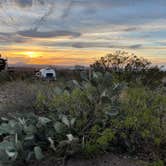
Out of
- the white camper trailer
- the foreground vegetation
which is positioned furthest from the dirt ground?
the white camper trailer

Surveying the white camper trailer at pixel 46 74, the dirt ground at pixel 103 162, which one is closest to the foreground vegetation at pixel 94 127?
the dirt ground at pixel 103 162

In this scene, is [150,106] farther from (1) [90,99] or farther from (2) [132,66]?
(2) [132,66]

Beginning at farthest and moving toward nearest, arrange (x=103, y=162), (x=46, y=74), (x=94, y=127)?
(x=46, y=74)
(x=94, y=127)
(x=103, y=162)

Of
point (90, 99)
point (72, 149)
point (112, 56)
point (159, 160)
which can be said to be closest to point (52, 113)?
point (90, 99)

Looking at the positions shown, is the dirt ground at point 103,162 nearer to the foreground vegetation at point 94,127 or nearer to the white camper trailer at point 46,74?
the foreground vegetation at point 94,127

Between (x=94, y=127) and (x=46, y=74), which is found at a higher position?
(x=94, y=127)

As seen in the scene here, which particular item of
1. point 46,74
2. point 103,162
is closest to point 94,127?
point 103,162

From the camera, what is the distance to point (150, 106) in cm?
846

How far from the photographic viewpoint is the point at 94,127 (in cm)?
770

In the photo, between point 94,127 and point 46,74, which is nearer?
point 94,127

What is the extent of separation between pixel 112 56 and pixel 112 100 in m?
8.13

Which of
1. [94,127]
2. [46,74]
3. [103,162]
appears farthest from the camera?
[46,74]

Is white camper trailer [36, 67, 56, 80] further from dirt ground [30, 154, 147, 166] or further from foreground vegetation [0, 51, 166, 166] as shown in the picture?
dirt ground [30, 154, 147, 166]

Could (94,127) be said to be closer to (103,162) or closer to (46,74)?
(103,162)
